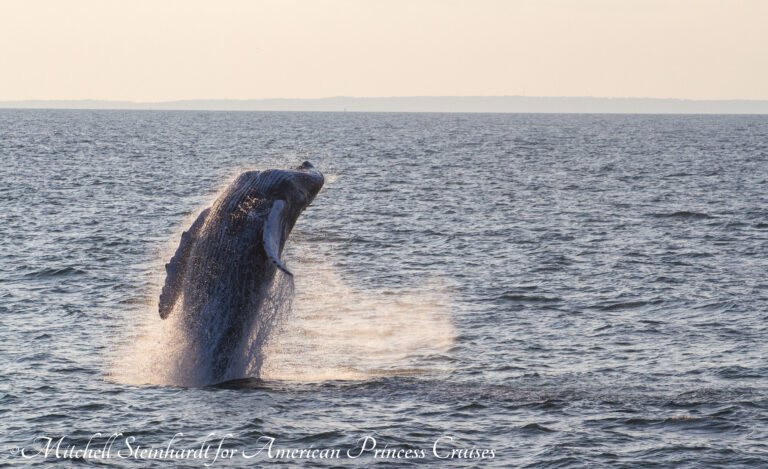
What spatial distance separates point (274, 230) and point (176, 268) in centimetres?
179

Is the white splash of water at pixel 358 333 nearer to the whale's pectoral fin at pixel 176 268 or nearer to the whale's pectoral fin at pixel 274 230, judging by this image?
the whale's pectoral fin at pixel 176 268

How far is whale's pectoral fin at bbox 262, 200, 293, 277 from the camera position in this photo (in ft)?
47.5

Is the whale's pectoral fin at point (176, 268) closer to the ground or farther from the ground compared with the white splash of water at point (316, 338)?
farther from the ground

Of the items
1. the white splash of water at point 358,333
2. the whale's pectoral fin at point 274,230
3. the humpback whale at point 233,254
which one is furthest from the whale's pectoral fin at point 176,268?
the white splash of water at point 358,333

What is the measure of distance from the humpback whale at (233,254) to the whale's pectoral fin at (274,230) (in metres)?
0.01

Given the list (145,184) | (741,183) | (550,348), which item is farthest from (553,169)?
(550,348)

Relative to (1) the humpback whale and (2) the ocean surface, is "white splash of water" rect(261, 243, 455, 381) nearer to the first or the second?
(2) the ocean surface

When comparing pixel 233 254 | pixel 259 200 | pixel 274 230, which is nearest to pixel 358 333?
pixel 233 254

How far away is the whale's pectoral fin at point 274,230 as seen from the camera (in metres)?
14.5

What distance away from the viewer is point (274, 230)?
15.0 metres

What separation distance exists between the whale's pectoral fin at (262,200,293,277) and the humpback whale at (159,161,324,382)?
0.01 meters

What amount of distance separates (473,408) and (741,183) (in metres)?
53.2

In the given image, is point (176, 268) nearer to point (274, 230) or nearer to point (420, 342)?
point (274, 230)

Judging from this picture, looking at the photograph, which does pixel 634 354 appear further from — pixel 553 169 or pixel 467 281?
pixel 553 169
